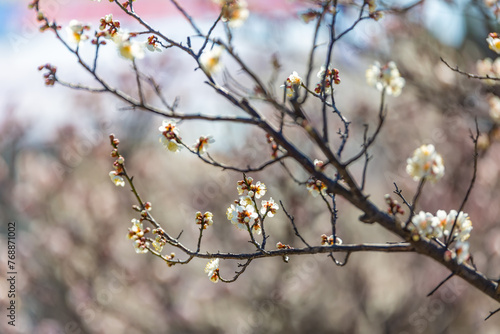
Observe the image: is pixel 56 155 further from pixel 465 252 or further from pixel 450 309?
pixel 465 252

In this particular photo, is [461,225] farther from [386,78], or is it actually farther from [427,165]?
[386,78]

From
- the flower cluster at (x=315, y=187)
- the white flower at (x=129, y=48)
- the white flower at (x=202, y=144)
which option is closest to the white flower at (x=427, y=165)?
the flower cluster at (x=315, y=187)

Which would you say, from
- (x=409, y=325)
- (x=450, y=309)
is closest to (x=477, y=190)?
(x=450, y=309)

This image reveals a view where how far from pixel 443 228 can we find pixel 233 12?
40.7 inches

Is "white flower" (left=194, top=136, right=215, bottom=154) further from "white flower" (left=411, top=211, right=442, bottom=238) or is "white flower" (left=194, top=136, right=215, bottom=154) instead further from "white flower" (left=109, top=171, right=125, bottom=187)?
"white flower" (left=411, top=211, right=442, bottom=238)

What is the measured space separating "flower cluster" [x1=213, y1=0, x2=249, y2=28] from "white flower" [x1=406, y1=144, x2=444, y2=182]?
0.78 meters

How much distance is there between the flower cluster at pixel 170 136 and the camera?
1.69 metres

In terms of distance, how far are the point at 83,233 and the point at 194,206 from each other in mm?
1420

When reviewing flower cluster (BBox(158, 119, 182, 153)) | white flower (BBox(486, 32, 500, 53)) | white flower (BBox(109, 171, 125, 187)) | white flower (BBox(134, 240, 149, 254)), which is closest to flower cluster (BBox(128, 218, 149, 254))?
white flower (BBox(134, 240, 149, 254))

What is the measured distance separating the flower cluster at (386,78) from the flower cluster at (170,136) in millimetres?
787

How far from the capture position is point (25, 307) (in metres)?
6.04

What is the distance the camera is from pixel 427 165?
4.77ft

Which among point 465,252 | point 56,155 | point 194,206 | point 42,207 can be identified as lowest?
point 465,252

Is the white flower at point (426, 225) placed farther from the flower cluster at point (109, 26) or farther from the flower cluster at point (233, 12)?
the flower cluster at point (109, 26)
